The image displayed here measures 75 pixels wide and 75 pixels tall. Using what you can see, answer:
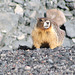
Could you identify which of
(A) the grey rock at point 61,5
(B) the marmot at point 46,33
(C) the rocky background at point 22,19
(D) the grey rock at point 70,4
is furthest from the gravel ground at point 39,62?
(D) the grey rock at point 70,4

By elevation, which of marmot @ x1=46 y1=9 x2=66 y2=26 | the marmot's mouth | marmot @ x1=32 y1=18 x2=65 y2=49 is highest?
the marmot's mouth

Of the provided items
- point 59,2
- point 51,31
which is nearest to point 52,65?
point 51,31

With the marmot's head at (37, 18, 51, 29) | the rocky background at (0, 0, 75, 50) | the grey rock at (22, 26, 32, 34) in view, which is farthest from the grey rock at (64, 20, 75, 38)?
the marmot's head at (37, 18, 51, 29)

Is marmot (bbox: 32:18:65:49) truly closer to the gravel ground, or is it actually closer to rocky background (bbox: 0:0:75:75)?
rocky background (bbox: 0:0:75:75)

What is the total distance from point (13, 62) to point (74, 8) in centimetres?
881

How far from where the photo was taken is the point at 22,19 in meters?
11.6

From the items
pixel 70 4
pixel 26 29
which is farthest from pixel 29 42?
pixel 70 4

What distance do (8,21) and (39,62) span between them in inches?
257

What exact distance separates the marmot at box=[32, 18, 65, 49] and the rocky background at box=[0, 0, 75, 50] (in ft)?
12.4

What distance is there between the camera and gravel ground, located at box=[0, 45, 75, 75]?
480cm

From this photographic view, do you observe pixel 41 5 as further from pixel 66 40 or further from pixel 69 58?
pixel 69 58

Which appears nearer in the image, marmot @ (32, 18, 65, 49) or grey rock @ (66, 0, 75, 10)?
marmot @ (32, 18, 65, 49)

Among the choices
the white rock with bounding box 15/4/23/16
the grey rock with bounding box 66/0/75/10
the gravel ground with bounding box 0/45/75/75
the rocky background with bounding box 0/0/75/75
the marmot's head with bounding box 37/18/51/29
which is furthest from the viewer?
the grey rock with bounding box 66/0/75/10

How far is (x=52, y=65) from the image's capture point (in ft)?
16.5
